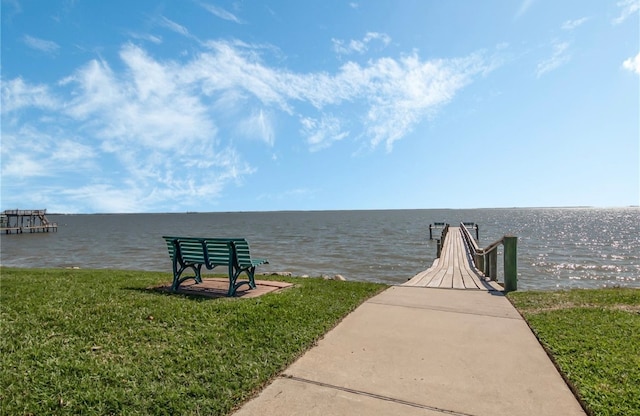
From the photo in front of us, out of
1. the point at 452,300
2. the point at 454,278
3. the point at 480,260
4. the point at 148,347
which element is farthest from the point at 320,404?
the point at 480,260

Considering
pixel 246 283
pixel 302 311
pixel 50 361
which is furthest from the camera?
pixel 246 283

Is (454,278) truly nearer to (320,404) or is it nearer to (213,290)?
(213,290)

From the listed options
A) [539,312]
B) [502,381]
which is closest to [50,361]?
[502,381]

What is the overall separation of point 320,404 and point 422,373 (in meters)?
1.14

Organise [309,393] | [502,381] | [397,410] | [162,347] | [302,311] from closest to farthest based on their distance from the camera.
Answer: [397,410], [309,393], [502,381], [162,347], [302,311]

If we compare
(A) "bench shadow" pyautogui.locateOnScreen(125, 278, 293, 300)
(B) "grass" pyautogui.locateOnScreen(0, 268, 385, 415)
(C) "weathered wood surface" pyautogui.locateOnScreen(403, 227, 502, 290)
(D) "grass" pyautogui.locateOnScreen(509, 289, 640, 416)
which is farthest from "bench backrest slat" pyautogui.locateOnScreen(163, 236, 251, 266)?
(D) "grass" pyautogui.locateOnScreen(509, 289, 640, 416)

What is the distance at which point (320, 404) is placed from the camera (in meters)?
3.02

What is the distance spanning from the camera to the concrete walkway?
299 centimetres

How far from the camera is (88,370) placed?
3531 millimetres

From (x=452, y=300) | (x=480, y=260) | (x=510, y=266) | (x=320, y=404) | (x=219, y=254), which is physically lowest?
(x=320, y=404)

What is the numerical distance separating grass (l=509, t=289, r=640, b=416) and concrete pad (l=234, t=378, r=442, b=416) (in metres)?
1.50

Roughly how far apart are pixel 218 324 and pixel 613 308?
20.4 feet

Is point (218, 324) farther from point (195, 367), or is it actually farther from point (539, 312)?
point (539, 312)

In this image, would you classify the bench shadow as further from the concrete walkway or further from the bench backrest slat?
the concrete walkway
